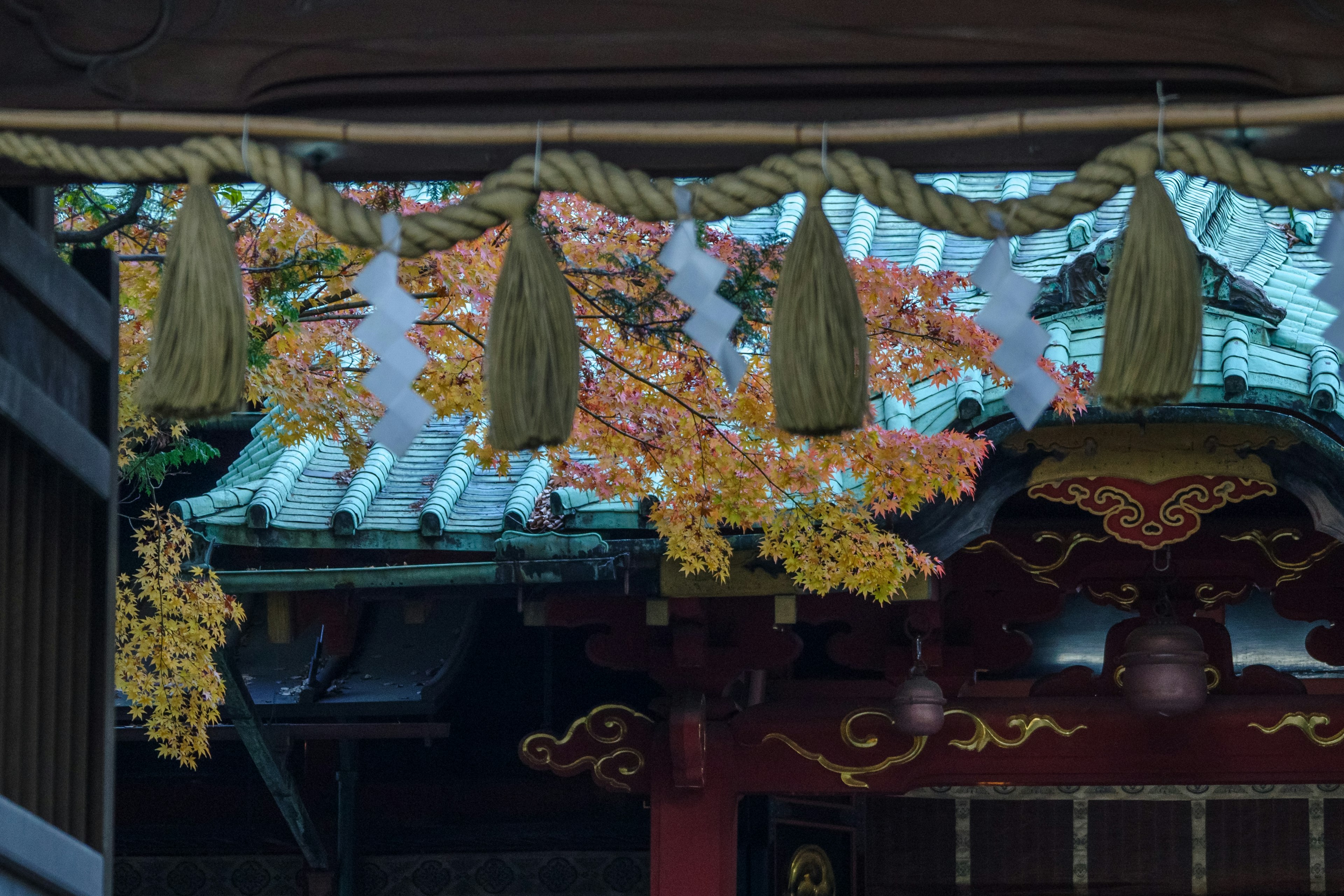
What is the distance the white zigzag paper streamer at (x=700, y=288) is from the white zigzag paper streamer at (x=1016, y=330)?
46 cm

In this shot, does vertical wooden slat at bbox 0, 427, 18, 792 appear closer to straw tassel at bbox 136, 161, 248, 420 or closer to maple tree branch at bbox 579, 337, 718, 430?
straw tassel at bbox 136, 161, 248, 420

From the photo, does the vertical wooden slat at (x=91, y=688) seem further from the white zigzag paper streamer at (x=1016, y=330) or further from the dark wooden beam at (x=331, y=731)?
the dark wooden beam at (x=331, y=731)

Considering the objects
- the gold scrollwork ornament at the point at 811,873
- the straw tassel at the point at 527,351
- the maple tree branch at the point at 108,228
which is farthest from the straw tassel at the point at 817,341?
the gold scrollwork ornament at the point at 811,873

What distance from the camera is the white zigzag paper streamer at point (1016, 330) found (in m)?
2.91

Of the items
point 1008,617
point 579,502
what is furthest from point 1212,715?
point 579,502

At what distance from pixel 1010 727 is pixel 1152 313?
500cm

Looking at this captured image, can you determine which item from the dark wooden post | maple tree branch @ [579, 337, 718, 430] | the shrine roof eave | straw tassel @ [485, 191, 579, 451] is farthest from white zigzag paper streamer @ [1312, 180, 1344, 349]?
maple tree branch @ [579, 337, 718, 430]

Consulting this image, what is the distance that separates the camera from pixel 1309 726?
24.1 feet

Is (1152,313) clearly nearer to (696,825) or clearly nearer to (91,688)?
(91,688)

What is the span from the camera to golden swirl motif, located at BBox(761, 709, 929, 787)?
7324mm

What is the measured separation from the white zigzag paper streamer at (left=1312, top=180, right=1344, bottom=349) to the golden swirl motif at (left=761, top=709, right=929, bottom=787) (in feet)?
15.4

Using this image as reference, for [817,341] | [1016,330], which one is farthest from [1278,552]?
[817,341]

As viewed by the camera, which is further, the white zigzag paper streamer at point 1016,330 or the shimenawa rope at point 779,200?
the white zigzag paper streamer at point 1016,330

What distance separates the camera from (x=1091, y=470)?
6559 millimetres
